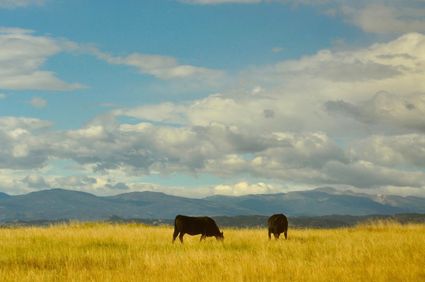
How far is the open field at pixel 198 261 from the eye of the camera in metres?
14.3

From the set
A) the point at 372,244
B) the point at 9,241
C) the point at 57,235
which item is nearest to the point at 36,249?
the point at 9,241

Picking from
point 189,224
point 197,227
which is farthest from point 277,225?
point 189,224

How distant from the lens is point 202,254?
18.7 meters

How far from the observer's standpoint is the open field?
1427 centimetres

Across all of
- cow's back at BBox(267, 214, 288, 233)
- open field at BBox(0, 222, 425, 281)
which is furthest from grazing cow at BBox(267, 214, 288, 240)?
open field at BBox(0, 222, 425, 281)

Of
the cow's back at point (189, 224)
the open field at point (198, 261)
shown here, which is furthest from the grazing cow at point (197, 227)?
the open field at point (198, 261)

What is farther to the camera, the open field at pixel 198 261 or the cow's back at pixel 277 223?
the cow's back at pixel 277 223

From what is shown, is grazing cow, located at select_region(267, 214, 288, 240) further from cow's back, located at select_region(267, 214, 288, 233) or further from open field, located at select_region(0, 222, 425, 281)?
open field, located at select_region(0, 222, 425, 281)

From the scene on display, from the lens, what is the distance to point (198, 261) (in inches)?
670

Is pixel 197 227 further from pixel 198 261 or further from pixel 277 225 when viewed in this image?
pixel 198 261

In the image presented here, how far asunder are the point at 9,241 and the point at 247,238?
34.8ft

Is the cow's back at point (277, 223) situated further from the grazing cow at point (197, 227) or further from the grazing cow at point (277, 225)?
the grazing cow at point (197, 227)

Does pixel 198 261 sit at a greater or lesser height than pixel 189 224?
lesser

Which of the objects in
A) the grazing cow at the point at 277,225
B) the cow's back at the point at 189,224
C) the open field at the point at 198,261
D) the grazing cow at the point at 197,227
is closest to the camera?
the open field at the point at 198,261
